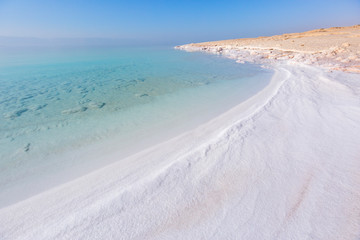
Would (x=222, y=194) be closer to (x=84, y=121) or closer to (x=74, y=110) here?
(x=84, y=121)

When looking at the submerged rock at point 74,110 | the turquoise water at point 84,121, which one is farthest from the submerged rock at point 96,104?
the submerged rock at point 74,110

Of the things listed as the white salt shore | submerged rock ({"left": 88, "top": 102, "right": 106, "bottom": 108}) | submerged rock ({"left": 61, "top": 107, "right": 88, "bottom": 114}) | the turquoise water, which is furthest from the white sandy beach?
submerged rock ({"left": 88, "top": 102, "right": 106, "bottom": 108})

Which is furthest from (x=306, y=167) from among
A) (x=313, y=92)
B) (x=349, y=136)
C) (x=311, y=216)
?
(x=313, y=92)

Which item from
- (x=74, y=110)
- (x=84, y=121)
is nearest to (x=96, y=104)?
(x=74, y=110)

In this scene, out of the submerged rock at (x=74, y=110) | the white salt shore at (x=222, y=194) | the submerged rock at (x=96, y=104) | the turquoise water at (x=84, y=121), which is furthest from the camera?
the submerged rock at (x=96, y=104)

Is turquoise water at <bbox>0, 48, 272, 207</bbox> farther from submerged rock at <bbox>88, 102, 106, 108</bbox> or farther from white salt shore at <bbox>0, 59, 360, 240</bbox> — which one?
white salt shore at <bbox>0, 59, 360, 240</bbox>

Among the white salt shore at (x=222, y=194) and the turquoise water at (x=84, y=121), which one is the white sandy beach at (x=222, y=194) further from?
the turquoise water at (x=84, y=121)

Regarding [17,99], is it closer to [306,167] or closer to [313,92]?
[306,167]
